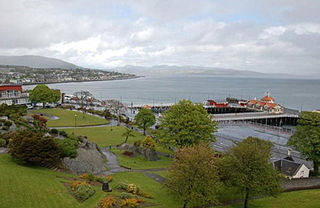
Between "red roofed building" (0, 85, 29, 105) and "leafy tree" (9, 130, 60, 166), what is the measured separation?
5710 centimetres

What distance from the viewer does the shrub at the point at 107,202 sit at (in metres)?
17.9

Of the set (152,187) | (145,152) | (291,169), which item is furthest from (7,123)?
(291,169)

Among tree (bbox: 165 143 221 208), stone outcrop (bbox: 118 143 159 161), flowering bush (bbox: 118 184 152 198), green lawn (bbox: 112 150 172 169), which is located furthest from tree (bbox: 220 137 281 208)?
stone outcrop (bbox: 118 143 159 161)

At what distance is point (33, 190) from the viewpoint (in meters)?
18.6

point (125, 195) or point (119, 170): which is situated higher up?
point (125, 195)

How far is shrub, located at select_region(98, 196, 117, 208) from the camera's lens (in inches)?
703

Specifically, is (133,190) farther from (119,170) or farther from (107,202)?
(119,170)

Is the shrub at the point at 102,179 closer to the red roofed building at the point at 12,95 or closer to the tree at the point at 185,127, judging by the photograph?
the tree at the point at 185,127

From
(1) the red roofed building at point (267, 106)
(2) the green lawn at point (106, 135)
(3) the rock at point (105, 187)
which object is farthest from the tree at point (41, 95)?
(1) the red roofed building at point (267, 106)

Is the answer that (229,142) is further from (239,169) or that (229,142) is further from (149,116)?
(239,169)

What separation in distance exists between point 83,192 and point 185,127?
16.5 m

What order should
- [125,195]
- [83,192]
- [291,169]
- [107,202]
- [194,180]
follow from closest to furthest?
[107,202]
[194,180]
[83,192]
[125,195]
[291,169]

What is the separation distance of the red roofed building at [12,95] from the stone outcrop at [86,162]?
55580mm

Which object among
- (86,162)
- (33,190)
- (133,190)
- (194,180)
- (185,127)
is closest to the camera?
(33,190)
